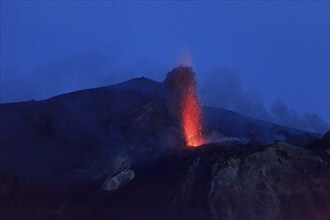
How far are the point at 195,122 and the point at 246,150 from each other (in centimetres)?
2037

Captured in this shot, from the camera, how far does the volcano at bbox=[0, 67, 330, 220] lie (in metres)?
50.9

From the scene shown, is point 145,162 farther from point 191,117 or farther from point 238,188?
point 238,188

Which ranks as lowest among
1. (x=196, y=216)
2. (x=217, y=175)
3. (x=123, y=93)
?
(x=196, y=216)

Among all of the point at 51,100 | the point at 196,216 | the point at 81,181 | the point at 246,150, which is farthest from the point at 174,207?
the point at 51,100

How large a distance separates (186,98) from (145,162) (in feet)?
56.9

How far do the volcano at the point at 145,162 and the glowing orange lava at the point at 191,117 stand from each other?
0.99ft

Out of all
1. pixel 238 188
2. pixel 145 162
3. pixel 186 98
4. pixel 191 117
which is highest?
pixel 186 98

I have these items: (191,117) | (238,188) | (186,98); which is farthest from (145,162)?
(186,98)

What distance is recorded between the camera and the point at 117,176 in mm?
60000

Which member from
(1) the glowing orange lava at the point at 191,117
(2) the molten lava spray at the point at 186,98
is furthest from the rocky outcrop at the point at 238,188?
(2) the molten lava spray at the point at 186,98

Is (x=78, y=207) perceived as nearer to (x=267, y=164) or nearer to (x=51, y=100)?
(x=267, y=164)

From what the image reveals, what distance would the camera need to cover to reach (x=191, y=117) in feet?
247

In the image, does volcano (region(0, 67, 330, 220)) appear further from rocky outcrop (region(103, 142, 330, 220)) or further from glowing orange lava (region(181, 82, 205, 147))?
glowing orange lava (region(181, 82, 205, 147))

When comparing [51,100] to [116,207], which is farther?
[51,100]
